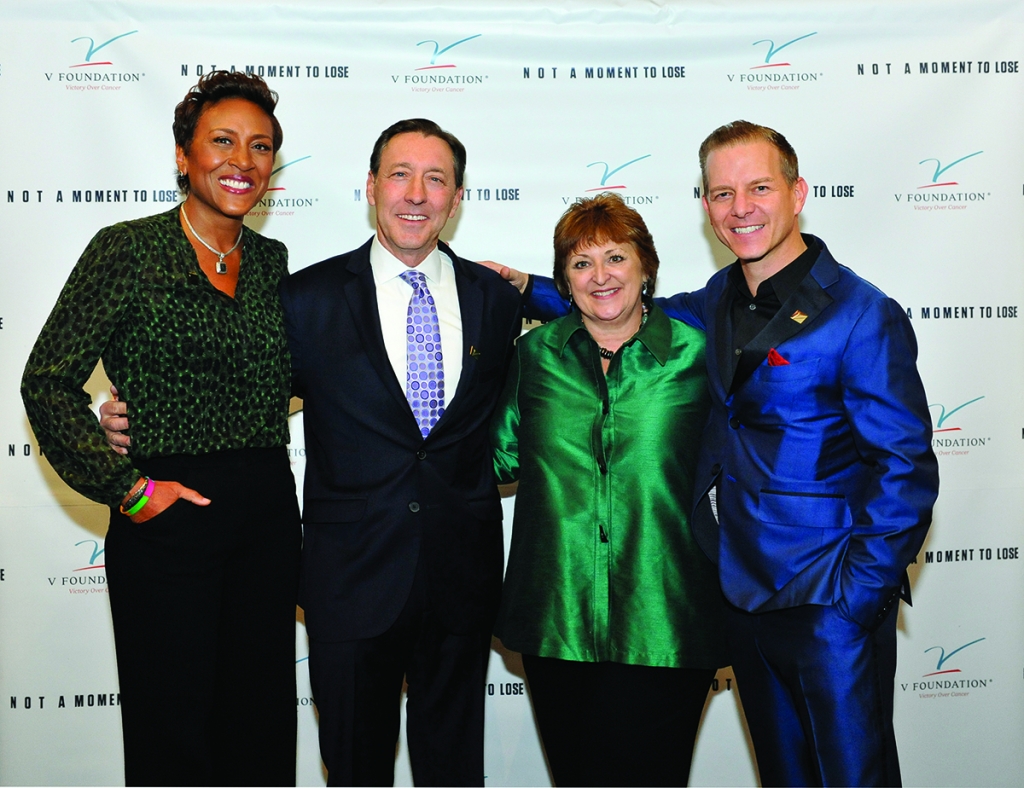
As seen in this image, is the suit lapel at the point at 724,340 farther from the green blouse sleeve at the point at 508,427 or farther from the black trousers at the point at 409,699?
the black trousers at the point at 409,699

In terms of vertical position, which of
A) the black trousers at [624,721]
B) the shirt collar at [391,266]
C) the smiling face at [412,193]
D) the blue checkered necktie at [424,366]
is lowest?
the black trousers at [624,721]

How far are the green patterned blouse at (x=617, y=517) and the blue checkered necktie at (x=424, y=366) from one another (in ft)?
0.80

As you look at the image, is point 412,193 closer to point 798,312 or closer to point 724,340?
point 724,340

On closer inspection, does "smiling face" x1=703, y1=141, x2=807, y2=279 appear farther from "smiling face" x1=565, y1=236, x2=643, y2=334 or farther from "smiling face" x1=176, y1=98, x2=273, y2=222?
"smiling face" x1=176, y1=98, x2=273, y2=222

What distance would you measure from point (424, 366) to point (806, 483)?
3.00 ft

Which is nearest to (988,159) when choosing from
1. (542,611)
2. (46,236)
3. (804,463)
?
(804,463)

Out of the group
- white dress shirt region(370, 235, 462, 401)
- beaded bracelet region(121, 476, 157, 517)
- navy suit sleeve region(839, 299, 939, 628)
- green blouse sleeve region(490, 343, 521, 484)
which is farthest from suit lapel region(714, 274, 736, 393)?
beaded bracelet region(121, 476, 157, 517)

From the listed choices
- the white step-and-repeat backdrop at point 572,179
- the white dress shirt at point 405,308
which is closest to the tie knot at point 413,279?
the white dress shirt at point 405,308

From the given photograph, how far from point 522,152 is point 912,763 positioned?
2561mm

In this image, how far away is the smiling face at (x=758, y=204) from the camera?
2000 mm

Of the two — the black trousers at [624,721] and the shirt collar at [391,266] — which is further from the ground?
the shirt collar at [391,266]

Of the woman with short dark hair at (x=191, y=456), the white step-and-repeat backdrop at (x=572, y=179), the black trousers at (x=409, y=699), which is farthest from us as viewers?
the white step-and-repeat backdrop at (x=572, y=179)

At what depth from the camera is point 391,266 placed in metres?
2.20

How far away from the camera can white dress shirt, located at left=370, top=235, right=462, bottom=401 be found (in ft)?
7.00
